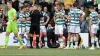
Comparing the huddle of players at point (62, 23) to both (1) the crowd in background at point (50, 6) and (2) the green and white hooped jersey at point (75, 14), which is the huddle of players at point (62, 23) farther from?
(1) the crowd in background at point (50, 6)

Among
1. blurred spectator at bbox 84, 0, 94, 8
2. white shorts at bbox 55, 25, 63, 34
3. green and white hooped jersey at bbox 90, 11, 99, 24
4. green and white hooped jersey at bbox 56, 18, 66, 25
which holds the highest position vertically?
blurred spectator at bbox 84, 0, 94, 8

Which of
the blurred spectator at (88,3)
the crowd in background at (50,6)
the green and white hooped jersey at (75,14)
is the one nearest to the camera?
the green and white hooped jersey at (75,14)

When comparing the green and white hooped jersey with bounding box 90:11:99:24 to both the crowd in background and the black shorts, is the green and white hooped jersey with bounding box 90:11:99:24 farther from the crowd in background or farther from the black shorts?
the black shorts

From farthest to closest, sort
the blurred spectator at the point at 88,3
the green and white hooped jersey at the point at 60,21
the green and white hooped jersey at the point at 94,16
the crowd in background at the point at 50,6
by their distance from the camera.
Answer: the blurred spectator at the point at 88,3
the crowd in background at the point at 50,6
the green and white hooped jersey at the point at 60,21
the green and white hooped jersey at the point at 94,16

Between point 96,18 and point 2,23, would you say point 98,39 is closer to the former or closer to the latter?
point 96,18

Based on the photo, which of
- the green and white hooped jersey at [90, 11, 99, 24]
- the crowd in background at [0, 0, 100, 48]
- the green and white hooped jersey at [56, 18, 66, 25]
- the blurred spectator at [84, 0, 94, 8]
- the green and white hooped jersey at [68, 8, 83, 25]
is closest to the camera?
the green and white hooped jersey at [68, 8, 83, 25]

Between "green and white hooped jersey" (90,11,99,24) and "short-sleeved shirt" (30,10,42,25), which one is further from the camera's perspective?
"short-sleeved shirt" (30,10,42,25)

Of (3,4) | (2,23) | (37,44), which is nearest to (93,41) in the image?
(37,44)

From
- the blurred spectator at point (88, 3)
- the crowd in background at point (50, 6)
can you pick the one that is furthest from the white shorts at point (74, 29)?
the blurred spectator at point (88, 3)

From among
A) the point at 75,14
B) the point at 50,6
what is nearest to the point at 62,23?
the point at 75,14

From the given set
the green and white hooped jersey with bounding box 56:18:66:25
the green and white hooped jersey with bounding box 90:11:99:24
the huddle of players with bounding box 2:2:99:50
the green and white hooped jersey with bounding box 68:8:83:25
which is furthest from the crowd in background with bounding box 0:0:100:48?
the green and white hooped jersey with bounding box 90:11:99:24

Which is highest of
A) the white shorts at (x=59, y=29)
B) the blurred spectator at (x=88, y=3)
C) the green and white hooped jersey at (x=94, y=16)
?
the blurred spectator at (x=88, y=3)

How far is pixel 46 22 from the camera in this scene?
23.7 meters

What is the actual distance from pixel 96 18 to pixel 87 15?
3.33 m
